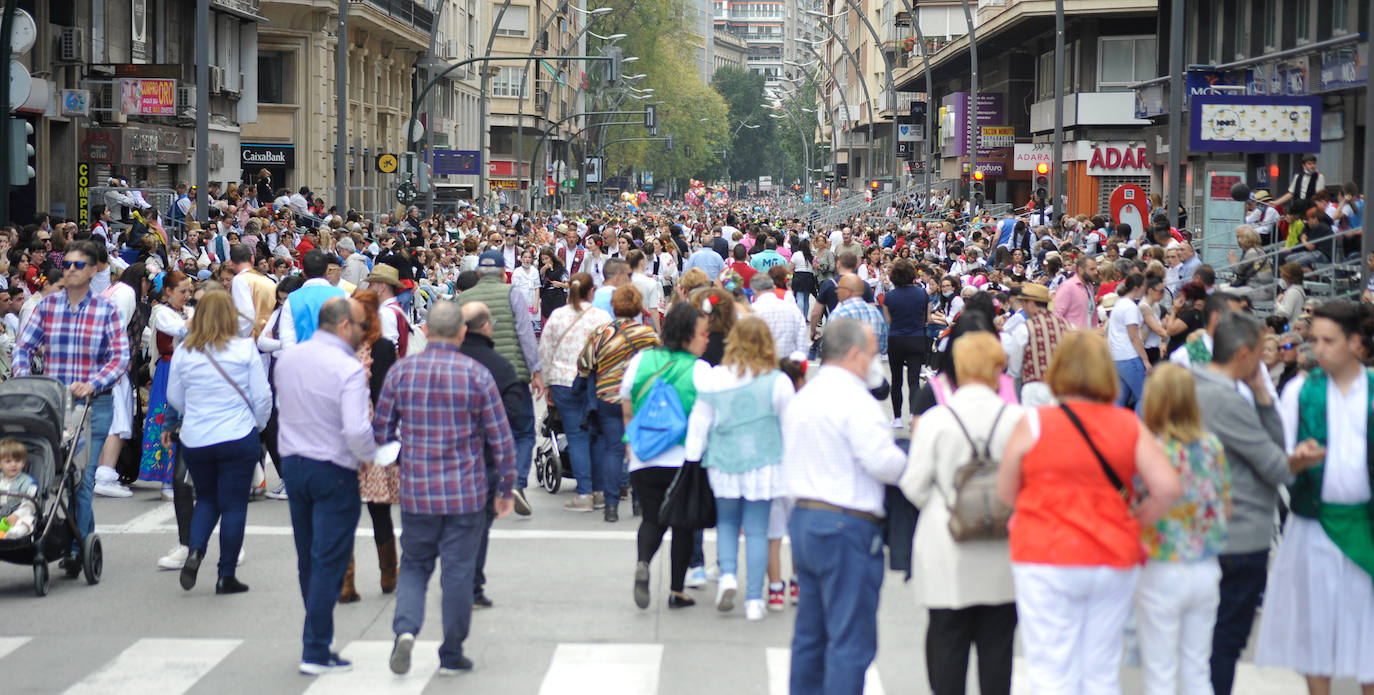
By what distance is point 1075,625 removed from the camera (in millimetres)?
5945

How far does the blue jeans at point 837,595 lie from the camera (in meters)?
6.57

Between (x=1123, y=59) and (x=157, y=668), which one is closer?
(x=157, y=668)

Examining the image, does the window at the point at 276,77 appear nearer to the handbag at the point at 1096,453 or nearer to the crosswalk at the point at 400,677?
the crosswalk at the point at 400,677

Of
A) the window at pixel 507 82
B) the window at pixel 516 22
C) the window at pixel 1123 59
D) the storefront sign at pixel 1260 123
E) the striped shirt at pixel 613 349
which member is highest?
the window at pixel 516 22

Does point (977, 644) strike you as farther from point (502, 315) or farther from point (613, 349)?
point (502, 315)

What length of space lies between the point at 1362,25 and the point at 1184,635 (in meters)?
21.7

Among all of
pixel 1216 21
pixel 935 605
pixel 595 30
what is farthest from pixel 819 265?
pixel 595 30

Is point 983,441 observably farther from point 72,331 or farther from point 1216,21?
point 1216,21

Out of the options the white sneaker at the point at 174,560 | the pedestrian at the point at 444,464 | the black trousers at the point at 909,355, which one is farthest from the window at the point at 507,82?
the pedestrian at the point at 444,464

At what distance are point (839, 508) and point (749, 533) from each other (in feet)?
7.30

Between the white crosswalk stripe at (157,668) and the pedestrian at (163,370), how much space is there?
373 centimetres

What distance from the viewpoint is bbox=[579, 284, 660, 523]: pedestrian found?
1130cm

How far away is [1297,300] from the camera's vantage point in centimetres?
1426

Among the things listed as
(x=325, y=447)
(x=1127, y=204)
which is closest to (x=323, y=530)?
(x=325, y=447)
